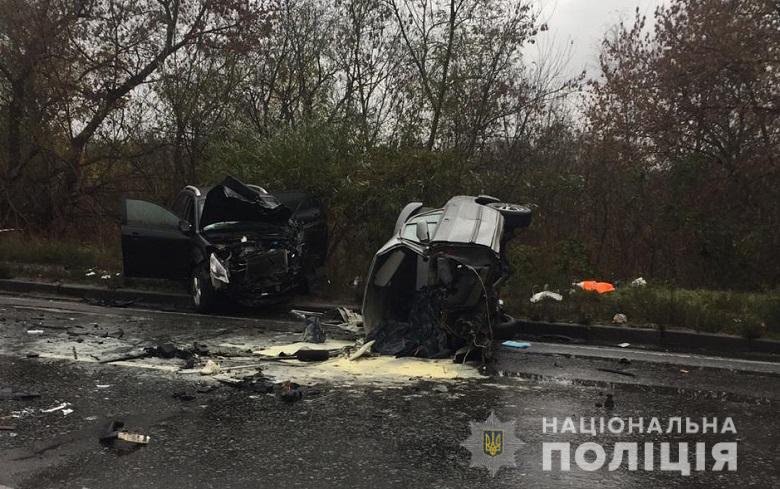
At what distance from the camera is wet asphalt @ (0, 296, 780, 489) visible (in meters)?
3.56

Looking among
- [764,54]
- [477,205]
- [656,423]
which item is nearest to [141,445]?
[656,423]

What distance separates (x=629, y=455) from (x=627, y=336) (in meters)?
4.09

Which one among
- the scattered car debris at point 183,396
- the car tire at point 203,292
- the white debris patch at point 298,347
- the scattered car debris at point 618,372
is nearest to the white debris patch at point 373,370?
the white debris patch at point 298,347

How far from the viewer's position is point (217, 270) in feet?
28.8

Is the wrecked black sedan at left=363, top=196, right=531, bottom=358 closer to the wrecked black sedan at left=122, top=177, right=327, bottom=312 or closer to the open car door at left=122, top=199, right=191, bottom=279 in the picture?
the wrecked black sedan at left=122, top=177, right=327, bottom=312

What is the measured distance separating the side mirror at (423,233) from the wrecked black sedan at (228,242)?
10.2 ft

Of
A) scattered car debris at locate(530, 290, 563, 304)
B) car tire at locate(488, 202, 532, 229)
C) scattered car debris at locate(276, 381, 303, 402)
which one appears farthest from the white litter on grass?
scattered car debris at locate(530, 290, 563, 304)

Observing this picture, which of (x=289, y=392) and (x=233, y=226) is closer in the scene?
(x=289, y=392)

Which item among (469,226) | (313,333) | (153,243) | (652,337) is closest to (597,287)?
(652,337)

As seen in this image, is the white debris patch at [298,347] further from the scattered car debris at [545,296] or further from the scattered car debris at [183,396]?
the scattered car debris at [545,296]

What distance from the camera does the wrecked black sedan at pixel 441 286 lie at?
611cm

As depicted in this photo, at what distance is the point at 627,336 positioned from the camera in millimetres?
7750

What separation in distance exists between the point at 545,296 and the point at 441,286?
3.53 meters

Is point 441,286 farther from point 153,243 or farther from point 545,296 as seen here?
point 153,243
